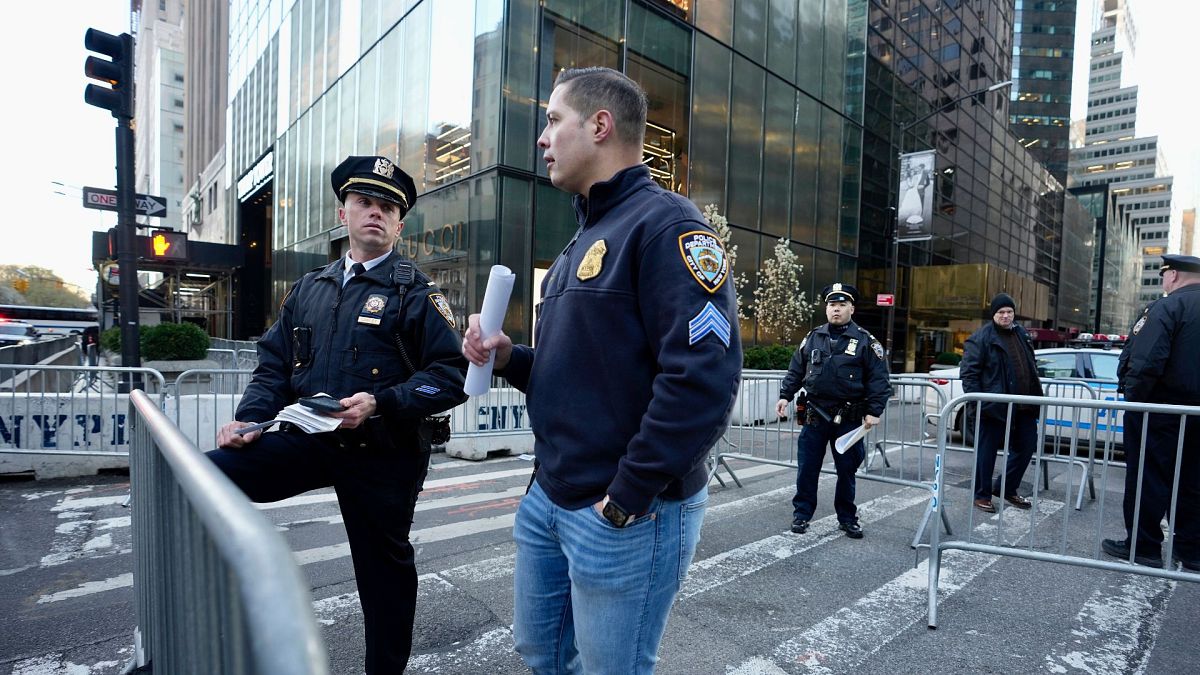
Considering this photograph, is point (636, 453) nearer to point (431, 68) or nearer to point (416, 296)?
point (416, 296)

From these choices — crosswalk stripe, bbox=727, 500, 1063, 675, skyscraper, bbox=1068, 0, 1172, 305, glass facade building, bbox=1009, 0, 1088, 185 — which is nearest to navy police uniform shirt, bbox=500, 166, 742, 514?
crosswalk stripe, bbox=727, 500, 1063, 675

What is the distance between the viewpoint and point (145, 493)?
2203 mm

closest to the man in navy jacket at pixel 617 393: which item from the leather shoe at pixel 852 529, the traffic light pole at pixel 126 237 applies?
the leather shoe at pixel 852 529

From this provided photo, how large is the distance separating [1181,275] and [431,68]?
47.0ft

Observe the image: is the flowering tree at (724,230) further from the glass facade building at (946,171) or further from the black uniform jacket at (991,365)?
the black uniform jacket at (991,365)

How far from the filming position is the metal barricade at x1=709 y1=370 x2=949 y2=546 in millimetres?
5977

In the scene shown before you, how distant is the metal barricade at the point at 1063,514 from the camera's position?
3.53 metres

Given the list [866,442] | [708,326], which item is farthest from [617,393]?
[866,442]

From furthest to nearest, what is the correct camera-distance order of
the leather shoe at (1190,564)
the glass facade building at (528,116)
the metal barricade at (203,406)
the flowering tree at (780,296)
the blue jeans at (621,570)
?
the flowering tree at (780,296) < the glass facade building at (528,116) < the metal barricade at (203,406) < the leather shoe at (1190,564) < the blue jeans at (621,570)

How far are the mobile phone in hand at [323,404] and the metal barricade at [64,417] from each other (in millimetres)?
4989

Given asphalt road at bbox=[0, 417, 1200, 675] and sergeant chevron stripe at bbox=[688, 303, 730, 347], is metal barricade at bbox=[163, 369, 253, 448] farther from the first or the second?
sergeant chevron stripe at bbox=[688, 303, 730, 347]

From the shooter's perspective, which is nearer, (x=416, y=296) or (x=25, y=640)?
(x=416, y=296)

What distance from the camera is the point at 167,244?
11.1 meters

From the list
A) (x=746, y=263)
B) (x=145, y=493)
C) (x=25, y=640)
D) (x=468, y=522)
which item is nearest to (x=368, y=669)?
(x=145, y=493)
